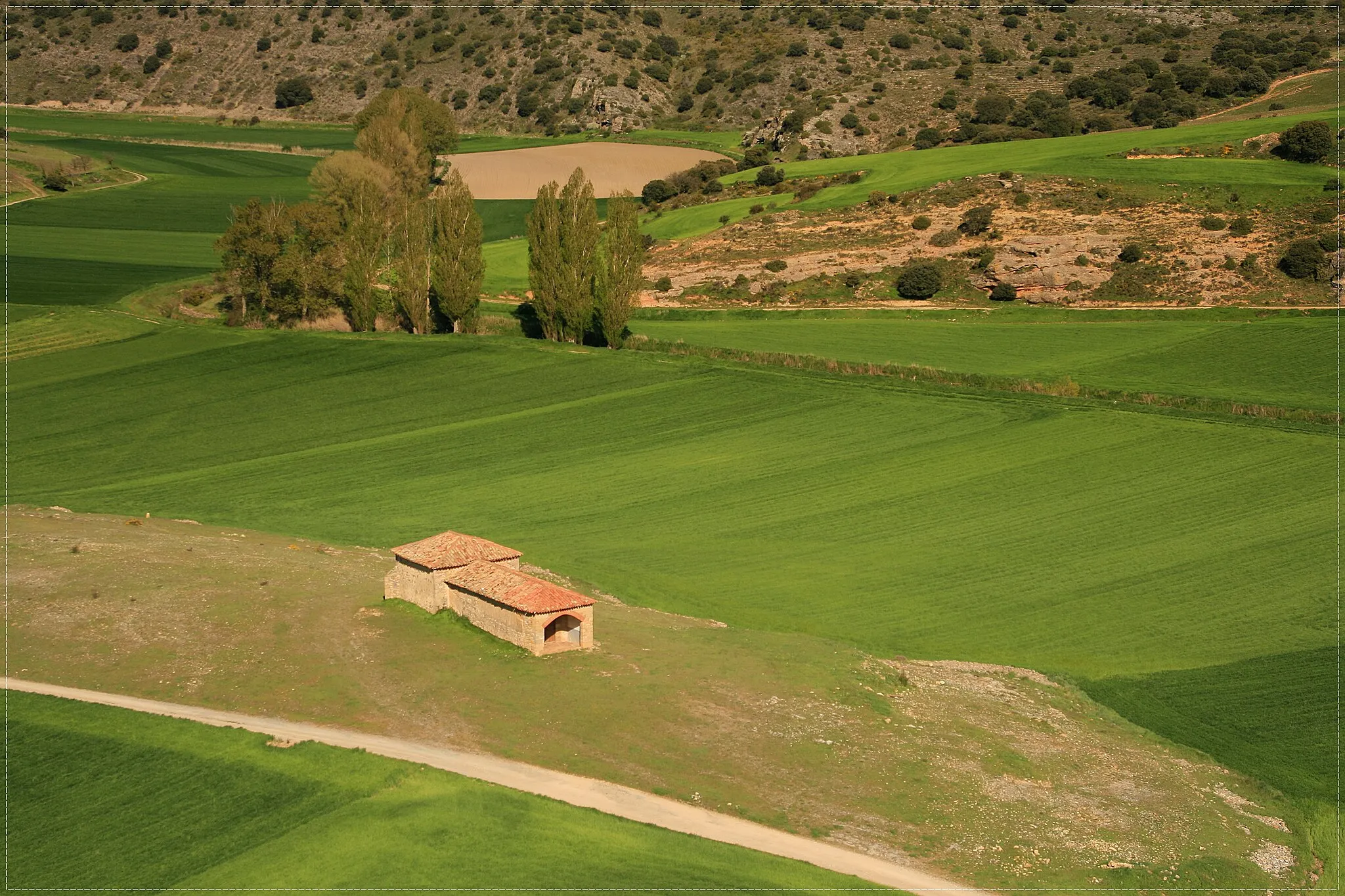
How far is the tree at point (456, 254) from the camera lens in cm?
8931

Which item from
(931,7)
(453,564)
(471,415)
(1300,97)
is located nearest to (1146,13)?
(931,7)

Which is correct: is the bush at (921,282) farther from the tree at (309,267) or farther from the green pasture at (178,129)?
the green pasture at (178,129)

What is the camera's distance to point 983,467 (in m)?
60.8

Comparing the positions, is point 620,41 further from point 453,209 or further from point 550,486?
point 550,486

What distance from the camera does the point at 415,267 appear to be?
89.8 m

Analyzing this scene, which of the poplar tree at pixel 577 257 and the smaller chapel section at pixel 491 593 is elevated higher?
the poplar tree at pixel 577 257

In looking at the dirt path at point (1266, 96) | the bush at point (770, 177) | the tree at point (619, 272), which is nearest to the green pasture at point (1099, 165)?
the bush at point (770, 177)

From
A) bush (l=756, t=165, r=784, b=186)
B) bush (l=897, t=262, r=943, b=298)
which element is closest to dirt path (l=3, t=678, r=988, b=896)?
bush (l=897, t=262, r=943, b=298)

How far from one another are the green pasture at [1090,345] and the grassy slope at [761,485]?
6167 mm

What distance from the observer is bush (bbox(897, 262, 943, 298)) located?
95500 mm

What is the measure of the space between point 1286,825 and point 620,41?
17220 cm

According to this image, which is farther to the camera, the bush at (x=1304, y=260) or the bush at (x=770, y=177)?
the bush at (x=770, y=177)

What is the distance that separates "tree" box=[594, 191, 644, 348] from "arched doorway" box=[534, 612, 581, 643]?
44446 mm

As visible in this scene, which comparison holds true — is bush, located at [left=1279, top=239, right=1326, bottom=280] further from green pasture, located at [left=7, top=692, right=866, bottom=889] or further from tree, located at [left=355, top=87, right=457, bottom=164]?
tree, located at [left=355, top=87, right=457, bottom=164]
